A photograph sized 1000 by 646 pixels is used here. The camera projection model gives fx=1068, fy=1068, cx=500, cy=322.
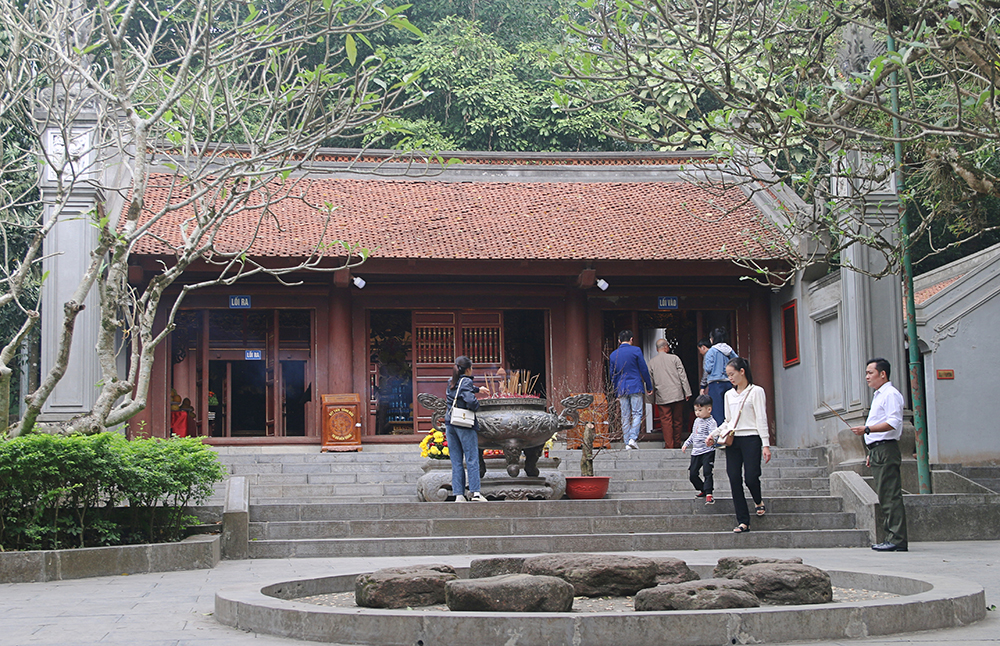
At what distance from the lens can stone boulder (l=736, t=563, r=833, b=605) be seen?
16.2ft

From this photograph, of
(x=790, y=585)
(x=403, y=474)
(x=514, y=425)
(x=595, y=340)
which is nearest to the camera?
(x=790, y=585)

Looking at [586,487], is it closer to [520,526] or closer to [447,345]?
[520,526]

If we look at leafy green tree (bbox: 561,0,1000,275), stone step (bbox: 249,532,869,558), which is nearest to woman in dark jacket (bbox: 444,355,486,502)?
stone step (bbox: 249,532,869,558)

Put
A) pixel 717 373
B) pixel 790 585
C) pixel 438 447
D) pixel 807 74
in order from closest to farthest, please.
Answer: pixel 790 585 → pixel 807 74 → pixel 438 447 → pixel 717 373

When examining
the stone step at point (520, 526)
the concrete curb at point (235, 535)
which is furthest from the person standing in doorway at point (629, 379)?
the concrete curb at point (235, 535)

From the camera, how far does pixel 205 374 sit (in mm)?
16266

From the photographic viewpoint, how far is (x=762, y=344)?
16.5 m

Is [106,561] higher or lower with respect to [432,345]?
lower

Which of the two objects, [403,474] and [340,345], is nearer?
[403,474]

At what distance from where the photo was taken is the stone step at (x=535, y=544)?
852cm

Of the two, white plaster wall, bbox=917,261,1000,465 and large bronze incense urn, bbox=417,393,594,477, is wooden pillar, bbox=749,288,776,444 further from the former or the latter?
large bronze incense urn, bbox=417,393,594,477

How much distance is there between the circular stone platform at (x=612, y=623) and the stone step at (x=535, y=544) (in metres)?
3.61

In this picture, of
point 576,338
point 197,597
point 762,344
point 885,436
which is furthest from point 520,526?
point 762,344

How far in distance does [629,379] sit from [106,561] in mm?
7988
